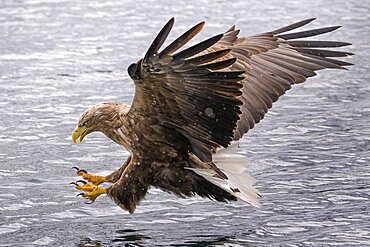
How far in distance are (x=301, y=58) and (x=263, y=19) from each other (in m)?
5.56

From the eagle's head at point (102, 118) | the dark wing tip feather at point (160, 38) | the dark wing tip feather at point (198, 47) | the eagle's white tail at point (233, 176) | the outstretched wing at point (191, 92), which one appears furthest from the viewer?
the eagle's head at point (102, 118)

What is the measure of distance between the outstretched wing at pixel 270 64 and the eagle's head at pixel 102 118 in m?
0.70

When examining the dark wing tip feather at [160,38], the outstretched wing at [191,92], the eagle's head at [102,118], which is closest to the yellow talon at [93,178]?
the eagle's head at [102,118]

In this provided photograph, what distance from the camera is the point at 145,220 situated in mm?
6133

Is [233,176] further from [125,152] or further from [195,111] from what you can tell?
[125,152]

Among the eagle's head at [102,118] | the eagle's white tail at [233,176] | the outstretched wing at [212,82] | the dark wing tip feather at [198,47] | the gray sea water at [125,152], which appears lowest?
the gray sea water at [125,152]

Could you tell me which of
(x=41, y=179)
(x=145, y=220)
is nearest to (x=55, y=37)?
(x=41, y=179)

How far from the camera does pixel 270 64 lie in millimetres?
6562

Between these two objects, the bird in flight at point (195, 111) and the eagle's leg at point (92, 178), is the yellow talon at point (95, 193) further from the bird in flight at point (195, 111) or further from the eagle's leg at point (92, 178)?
the eagle's leg at point (92, 178)

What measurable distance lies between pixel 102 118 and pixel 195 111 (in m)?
0.79

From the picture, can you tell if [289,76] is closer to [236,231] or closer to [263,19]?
[236,231]

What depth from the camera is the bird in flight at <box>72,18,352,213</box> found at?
5281mm

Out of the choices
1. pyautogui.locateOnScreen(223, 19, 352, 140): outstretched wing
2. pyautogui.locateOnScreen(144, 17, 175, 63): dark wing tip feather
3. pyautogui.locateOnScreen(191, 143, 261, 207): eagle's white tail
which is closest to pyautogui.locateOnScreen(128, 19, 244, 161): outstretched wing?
pyautogui.locateOnScreen(144, 17, 175, 63): dark wing tip feather

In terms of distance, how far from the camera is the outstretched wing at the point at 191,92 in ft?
17.1
